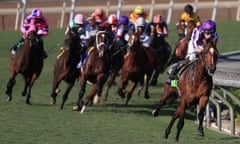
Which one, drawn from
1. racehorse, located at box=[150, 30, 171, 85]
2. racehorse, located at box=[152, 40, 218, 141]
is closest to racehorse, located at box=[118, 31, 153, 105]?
racehorse, located at box=[150, 30, 171, 85]

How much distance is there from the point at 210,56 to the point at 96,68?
478 centimetres

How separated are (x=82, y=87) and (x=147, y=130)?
2800 millimetres

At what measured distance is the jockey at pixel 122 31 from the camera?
19.8 metres

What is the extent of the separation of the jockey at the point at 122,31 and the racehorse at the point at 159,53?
4.87ft

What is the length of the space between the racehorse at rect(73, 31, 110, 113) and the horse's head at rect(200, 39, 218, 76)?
4.30 meters

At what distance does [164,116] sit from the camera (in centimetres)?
1692

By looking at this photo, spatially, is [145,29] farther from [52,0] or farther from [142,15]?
[52,0]

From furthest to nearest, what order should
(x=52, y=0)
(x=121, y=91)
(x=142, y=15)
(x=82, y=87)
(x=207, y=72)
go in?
(x=52, y=0) < (x=142, y=15) < (x=121, y=91) < (x=82, y=87) < (x=207, y=72)

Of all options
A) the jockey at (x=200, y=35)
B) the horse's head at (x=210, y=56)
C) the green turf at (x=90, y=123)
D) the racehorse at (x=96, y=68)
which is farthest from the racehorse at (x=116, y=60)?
the horse's head at (x=210, y=56)

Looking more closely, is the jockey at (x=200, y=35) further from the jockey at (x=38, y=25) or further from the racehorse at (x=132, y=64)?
the jockey at (x=38, y=25)

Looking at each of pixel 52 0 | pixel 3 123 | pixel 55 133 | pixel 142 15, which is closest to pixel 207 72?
pixel 55 133

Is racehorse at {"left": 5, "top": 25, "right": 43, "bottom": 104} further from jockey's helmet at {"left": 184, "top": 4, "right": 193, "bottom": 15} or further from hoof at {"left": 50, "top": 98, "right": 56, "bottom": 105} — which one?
jockey's helmet at {"left": 184, "top": 4, "right": 193, "bottom": 15}

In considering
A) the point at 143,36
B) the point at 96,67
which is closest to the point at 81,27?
the point at 96,67

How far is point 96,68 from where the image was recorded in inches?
671
